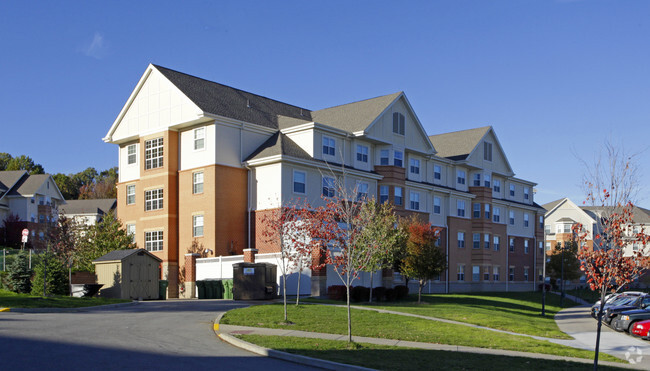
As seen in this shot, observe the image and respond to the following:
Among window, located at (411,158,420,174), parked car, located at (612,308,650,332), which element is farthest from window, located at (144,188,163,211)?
parked car, located at (612,308,650,332)

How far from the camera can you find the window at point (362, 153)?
146 feet

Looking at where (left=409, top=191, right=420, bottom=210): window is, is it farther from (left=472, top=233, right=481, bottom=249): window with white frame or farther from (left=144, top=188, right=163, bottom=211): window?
(left=144, top=188, right=163, bottom=211): window

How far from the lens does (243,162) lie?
39.5 metres

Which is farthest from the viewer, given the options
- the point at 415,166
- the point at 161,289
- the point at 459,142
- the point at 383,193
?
the point at 459,142

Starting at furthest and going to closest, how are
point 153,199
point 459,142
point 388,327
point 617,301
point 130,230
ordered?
point 459,142 → point 130,230 → point 153,199 → point 617,301 → point 388,327

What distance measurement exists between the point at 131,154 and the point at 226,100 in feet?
28.1

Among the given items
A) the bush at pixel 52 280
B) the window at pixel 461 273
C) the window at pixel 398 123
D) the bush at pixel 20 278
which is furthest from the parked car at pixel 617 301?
the bush at pixel 20 278

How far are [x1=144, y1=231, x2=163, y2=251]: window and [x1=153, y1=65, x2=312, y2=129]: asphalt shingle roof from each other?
9.26 m

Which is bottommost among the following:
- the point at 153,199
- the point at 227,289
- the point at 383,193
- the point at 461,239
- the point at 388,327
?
the point at 227,289

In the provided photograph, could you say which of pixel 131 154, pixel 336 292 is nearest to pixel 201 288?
pixel 336 292

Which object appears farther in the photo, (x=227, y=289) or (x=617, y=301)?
(x=617, y=301)

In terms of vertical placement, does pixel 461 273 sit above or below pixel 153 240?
below

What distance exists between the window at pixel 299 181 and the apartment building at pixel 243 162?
0.07 meters

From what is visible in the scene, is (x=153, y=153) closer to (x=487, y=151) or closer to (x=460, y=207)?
(x=460, y=207)
